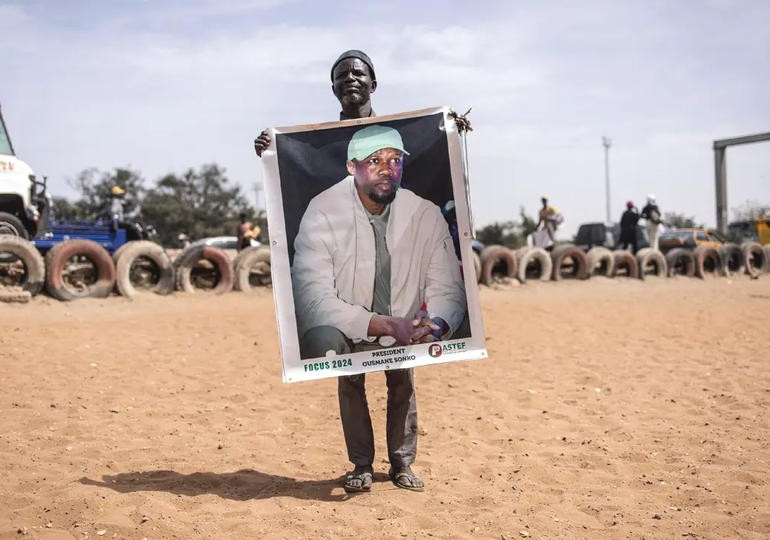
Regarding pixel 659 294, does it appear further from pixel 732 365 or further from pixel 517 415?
pixel 517 415

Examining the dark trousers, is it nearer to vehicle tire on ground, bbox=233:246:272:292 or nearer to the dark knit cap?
the dark knit cap

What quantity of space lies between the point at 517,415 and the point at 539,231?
11.3m

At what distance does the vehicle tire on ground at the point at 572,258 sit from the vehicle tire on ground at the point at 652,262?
176cm

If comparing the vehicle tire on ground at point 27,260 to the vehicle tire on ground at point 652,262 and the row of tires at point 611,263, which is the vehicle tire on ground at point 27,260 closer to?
the row of tires at point 611,263

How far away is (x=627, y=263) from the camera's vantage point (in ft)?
56.5

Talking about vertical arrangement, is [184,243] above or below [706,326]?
above

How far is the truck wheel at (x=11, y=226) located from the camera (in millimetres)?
11859

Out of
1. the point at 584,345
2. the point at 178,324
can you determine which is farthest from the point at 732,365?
the point at 178,324

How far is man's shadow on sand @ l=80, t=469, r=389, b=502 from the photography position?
422 centimetres

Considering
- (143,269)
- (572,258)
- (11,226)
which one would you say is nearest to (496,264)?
(572,258)

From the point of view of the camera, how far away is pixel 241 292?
12.5m

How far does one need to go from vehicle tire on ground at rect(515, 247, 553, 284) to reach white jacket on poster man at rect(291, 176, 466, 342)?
1137 cm

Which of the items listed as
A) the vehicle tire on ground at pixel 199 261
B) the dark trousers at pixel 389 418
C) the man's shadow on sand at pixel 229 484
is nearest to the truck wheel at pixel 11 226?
the vehicle tire on ground at pixel 199 261

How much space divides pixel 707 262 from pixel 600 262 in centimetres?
511
